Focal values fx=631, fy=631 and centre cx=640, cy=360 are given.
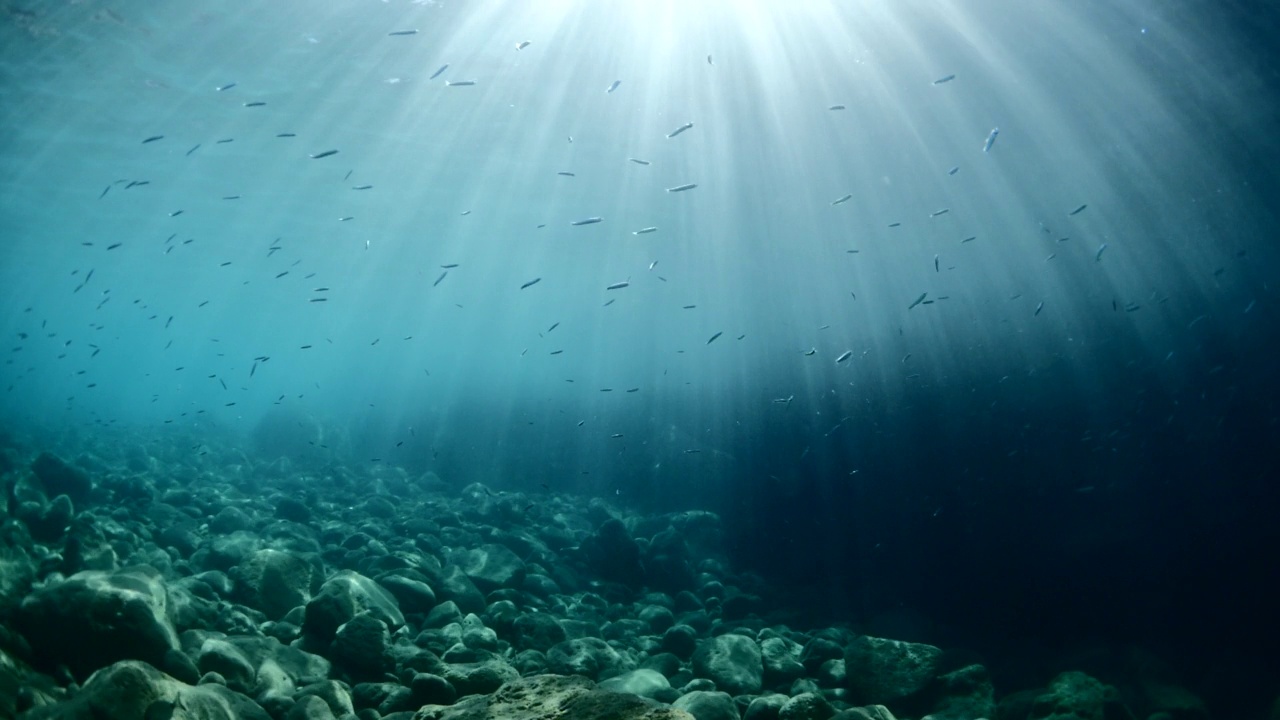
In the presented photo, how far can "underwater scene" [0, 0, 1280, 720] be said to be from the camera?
725cm

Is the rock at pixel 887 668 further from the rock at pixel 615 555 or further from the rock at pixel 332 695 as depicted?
the rock at pixel 615 555

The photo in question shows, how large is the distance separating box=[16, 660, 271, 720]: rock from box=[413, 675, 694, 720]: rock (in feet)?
4.78

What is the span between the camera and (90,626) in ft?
17.7

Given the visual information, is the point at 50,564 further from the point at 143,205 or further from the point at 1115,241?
the point at 1115,241

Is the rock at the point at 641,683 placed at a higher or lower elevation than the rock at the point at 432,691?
lower

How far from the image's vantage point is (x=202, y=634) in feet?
21.0

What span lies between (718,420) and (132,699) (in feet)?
66.0

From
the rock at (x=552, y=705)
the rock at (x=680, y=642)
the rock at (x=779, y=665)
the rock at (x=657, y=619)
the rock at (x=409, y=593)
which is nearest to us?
the rock at (x=552, y=705)

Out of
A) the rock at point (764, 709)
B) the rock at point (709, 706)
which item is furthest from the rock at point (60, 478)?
the rock at point (764, 709)

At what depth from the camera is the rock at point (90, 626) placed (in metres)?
5.35

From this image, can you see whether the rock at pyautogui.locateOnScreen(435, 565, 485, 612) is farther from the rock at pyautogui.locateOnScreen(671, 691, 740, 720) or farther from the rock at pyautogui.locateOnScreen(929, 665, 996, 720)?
the rock at pyautogui.locateOnScreen(929, 665, 996, 720)

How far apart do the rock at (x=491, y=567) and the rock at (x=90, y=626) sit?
499 centimetres

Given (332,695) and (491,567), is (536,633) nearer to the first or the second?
(491,567)

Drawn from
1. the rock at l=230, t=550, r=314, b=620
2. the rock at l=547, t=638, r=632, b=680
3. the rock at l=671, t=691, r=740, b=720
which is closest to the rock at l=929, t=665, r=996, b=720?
the rock at l=671, t=691, r=740, b=720
